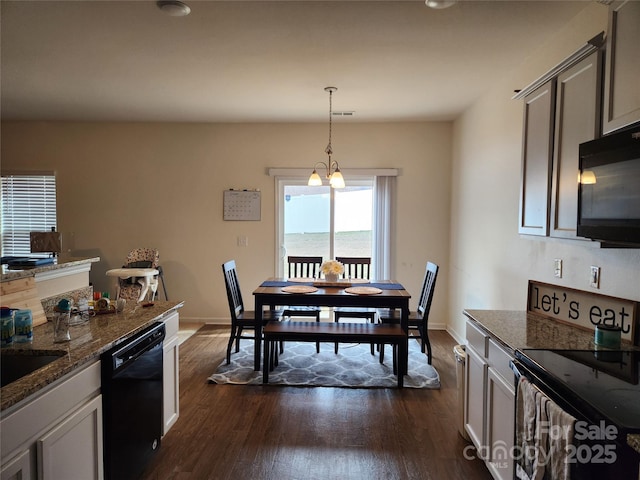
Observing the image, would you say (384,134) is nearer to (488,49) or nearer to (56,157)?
(488,49)

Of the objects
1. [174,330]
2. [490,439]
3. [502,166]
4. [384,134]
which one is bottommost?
[490,439]

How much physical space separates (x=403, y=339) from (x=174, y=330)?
1.88m

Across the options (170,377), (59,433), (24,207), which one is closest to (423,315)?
(170,377)

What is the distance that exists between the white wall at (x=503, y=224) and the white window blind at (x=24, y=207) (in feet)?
17.7

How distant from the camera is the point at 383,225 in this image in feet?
16.9

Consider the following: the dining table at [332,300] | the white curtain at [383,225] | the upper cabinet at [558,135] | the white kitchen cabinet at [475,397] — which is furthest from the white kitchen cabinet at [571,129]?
the white curtain at [383,225]

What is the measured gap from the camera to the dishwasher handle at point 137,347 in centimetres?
178

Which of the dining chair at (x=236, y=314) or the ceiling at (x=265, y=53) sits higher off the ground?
the ceiling at (x=265, y=53)

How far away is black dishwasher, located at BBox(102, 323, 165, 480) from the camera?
1.75 metres

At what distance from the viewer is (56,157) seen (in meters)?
5.27

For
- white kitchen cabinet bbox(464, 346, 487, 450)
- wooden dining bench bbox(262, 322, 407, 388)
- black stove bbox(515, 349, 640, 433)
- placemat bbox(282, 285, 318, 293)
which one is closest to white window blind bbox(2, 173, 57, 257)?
placemat bbox(282, 285, 318, 293)

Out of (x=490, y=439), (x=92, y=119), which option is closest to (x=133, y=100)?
(x=92, y=119)

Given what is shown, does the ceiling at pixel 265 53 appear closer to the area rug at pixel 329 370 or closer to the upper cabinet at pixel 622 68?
the upper cabinet at pixel 622 68

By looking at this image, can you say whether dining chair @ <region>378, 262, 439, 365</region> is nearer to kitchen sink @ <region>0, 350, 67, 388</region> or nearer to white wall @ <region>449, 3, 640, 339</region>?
white wall @ <region>449, 3, 640, 339</region>
